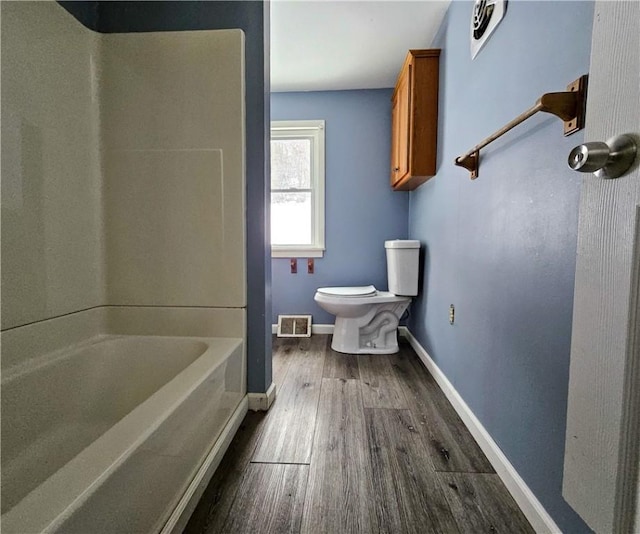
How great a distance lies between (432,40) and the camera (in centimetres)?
213

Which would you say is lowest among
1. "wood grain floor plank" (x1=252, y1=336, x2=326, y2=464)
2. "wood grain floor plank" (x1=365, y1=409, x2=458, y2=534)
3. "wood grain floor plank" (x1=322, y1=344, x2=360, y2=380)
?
"wood grain floor plank" (x1=322, y1=344, x2=360, y2=380)

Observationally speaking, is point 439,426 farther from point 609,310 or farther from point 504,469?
point 609,310

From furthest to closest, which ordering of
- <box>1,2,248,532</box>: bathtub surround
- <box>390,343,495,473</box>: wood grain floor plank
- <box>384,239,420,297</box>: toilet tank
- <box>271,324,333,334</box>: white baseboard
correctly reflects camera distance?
1. <box>271,324,333,334</box>: white baseboard
2. <box>384,239,420,297</box>: toilet tank
3. <box>390,343,495,473</box>: wood grain floor plank
4. <box>1,2,248,532</box>: bathtub surround

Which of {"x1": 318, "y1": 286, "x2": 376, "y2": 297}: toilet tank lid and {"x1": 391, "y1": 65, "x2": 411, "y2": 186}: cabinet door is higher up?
{"x1": 391, "y1": 65, "x2": 411, "y2": 186}: cabinet door

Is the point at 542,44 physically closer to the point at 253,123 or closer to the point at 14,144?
the point at 253,123

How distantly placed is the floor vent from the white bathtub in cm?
135

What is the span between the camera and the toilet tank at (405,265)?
235 cm

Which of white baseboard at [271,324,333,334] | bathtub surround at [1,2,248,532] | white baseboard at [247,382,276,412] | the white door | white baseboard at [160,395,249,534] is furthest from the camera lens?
white baseboard at [271,324,333,334]

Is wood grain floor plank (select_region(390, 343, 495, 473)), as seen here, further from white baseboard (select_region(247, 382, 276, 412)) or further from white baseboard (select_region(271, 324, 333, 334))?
white baseboard (select_region(271, 324, 333, 334))

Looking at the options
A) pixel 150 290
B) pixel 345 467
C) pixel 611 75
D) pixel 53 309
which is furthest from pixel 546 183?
pixel 53 309

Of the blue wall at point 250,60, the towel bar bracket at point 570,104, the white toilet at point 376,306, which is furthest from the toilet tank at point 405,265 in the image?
the towel bar bracket at point 570,104

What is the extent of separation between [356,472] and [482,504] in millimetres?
417

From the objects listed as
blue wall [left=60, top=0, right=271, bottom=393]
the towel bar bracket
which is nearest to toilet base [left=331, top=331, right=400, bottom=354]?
blue wall [left=60, top=0, right=271, bottom=393]

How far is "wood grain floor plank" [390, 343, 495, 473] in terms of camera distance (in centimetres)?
120
